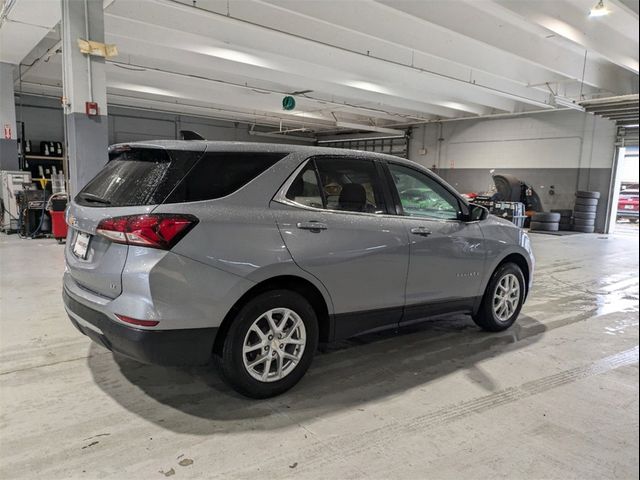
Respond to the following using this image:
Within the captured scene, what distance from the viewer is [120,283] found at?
2.28m

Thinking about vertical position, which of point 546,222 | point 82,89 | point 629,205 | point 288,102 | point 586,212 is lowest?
point 546,222

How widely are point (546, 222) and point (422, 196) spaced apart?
11.6m

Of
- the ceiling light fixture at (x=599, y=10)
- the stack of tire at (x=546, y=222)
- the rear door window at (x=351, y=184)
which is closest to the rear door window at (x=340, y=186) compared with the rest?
the rear door window at (x=351, y=184)

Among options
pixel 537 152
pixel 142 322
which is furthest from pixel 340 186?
pixel 537 152

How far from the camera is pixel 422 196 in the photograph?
→ 343 cm

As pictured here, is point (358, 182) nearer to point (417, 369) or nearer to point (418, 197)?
point (418, 197)

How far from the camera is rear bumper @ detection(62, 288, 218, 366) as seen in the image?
2.24m

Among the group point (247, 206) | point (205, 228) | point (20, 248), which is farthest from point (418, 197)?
point (20, 248)

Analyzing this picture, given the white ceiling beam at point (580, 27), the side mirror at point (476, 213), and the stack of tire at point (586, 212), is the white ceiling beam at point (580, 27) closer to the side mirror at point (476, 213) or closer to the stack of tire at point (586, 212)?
the side mirror at point (476, 213)

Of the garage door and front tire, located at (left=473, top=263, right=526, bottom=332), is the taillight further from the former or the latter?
the garage door

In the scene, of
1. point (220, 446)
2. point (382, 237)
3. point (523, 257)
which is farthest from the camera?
point (523, 257)

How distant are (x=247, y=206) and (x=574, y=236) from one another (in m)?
12.5

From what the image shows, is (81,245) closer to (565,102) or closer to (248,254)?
(248,254)

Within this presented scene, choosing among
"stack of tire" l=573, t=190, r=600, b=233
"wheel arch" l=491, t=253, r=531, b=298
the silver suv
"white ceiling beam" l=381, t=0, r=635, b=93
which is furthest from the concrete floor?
"stack of tire" l=573, t=190, r=600, b=233
